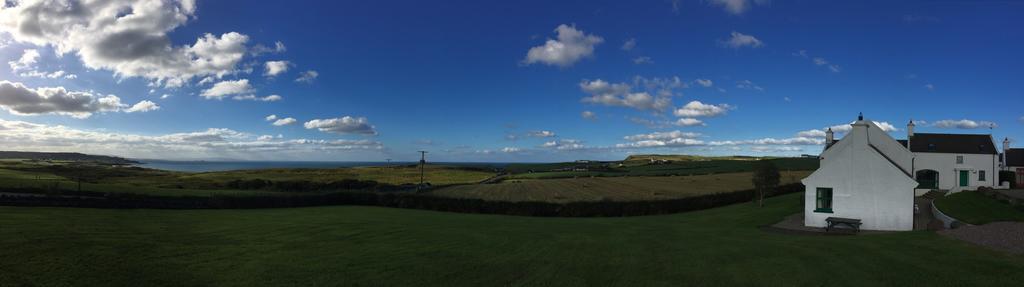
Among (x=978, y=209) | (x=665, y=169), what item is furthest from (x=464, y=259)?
(x=665, y=169)

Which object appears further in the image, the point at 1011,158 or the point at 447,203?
the point at 1011,158

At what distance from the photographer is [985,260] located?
13.3m

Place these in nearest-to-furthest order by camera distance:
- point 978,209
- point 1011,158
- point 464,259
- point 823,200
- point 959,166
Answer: point 464,259
point 978,209
point 823,200
point 959,166
point 1011,158

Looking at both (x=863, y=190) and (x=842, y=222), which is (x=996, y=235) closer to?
(x=842, y=222)

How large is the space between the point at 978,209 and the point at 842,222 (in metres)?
7.08

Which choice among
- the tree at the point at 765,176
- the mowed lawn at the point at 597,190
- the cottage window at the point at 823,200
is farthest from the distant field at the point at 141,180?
the tree at the point at 765,176

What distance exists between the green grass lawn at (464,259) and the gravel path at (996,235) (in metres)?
0.71

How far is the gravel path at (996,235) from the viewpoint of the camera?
15098mm

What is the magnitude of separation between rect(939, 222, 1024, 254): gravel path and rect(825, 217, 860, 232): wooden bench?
13.7 ft

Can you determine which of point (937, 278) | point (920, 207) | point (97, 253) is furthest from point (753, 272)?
point (920, 207)

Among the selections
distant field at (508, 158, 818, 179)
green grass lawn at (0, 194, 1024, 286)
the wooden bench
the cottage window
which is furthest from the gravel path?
distant field at (508, 158, 818, 179)

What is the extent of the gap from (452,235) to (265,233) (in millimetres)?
7265

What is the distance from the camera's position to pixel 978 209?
2389cm

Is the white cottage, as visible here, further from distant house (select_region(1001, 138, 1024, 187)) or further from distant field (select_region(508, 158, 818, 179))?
distant field (select_region(508, 158, 818, 179))
